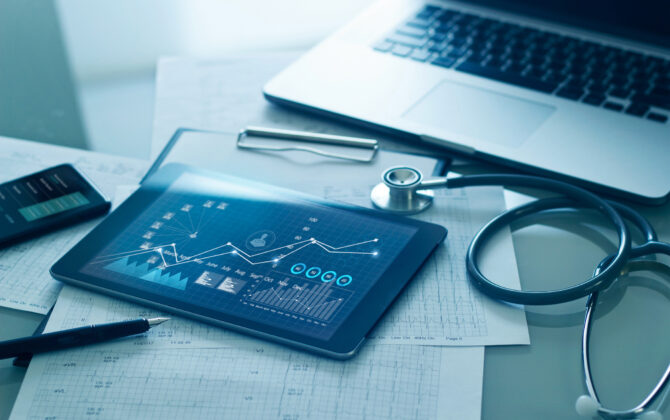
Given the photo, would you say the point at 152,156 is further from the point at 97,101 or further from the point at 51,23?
the point at 51,23

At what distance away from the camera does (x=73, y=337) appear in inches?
27.6

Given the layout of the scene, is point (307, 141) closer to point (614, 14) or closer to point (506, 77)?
point (506, 77)

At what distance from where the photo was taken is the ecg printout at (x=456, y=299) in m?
0.71

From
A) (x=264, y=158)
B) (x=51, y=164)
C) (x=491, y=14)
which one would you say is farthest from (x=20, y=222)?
(x=491, y=14)

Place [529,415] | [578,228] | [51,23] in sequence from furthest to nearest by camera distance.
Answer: [51,23]
[578,228]
[529,415]

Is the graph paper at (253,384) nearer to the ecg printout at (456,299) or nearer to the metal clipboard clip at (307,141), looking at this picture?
the ecg printout at (456,299)

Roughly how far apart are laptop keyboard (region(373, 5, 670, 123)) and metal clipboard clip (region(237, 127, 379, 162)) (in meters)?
0.21

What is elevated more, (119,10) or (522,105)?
(522,105)

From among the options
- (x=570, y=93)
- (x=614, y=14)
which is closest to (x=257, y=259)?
(x=570, y=93)

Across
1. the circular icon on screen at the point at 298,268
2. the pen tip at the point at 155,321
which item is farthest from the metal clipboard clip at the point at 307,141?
the pen tip at the point at 155,321

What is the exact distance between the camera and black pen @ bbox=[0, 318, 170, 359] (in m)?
0.69

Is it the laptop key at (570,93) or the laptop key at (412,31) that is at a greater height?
the laptop key at (570,93)

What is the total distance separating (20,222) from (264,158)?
31 centimetres

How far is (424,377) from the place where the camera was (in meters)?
0.67
